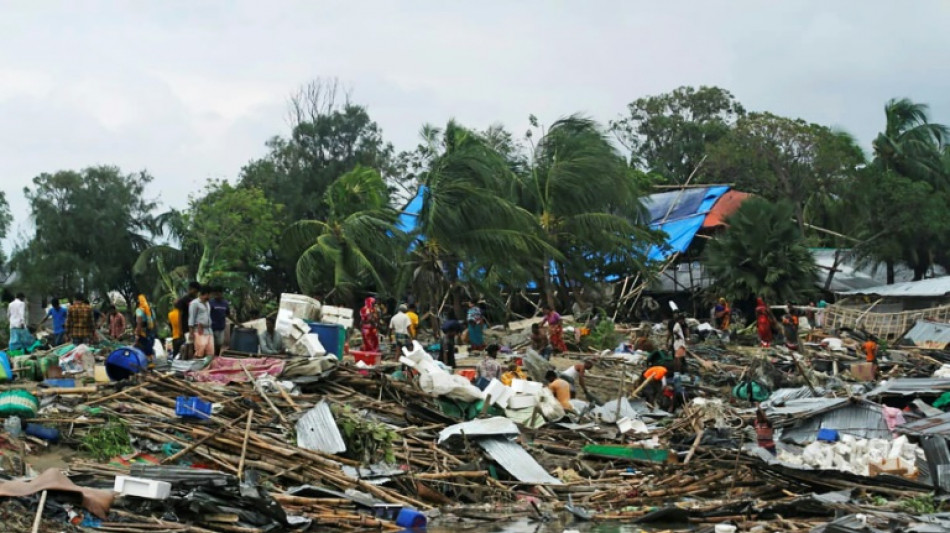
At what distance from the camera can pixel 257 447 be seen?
36.9 ft

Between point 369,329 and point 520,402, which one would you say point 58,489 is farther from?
point 369,329

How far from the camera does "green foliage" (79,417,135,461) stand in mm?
11188

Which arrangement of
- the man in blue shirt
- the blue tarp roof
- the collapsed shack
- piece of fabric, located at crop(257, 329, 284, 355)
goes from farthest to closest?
the blue tarp roof < the man in blue shirt < piece of fabric, located at crop(257, 329, 284, 355) < the collapsed shack

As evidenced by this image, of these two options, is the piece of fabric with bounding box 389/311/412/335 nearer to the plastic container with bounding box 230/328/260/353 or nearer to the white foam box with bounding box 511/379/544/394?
the plastic container with bounding box 230/328/260/353

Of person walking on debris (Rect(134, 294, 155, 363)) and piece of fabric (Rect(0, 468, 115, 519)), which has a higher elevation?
person walking on debris (Rect(134, 294, 155, 363))

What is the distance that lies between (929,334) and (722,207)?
11309 millimetres

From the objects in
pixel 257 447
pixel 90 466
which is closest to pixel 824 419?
pixel 257 447

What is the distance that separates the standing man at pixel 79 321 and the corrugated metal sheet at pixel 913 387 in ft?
38.5

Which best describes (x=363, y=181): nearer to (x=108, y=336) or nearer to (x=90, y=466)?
(x=108, y=336)

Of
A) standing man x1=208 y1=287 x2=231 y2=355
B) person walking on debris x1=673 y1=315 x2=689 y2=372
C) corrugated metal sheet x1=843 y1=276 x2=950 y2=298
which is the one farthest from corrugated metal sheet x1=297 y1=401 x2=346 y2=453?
corrugated metal sheet x1=843 y1=276 x2=950 y2=298

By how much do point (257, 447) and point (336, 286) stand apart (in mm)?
14958

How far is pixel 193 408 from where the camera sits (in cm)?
1206

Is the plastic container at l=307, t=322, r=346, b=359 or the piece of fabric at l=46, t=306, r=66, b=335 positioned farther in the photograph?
the piece of fabric at l=46, t=306, r=66, b=335

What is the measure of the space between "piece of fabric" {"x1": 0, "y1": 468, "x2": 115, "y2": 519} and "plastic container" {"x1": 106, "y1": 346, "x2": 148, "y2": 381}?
4359 mm
